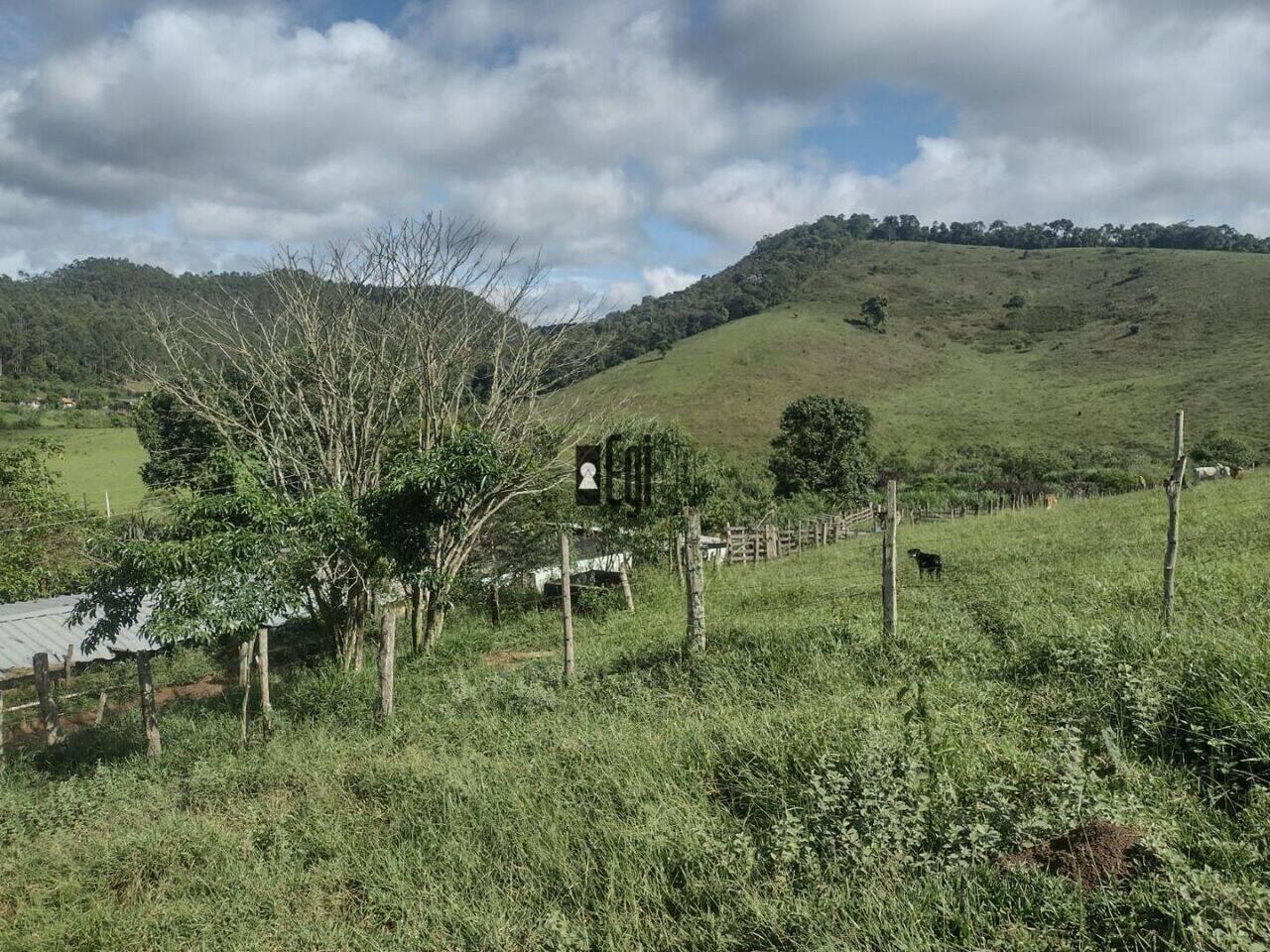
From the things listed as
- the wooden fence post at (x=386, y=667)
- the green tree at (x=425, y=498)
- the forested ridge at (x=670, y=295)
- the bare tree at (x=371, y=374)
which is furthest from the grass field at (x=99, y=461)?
the wooden fence post at (x=386, y=667)

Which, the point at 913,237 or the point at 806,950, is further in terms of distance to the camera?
the point at 913,237

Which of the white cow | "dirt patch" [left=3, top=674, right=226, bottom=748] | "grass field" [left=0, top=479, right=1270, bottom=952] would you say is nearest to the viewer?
"grass field" [left=0, top=479, right=1270, bottom=952]

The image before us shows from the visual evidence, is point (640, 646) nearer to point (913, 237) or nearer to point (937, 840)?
point (937, 840)

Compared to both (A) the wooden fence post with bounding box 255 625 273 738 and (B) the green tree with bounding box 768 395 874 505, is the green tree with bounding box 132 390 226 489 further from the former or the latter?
(B) the green tree with bounding box 768 395 874 505

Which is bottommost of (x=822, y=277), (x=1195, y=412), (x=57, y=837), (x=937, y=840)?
(x=57, y=837)

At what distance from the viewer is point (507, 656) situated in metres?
11.8

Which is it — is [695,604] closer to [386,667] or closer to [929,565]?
[386,667]

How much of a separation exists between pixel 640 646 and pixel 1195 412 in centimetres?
5324

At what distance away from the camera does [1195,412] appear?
4809 cm

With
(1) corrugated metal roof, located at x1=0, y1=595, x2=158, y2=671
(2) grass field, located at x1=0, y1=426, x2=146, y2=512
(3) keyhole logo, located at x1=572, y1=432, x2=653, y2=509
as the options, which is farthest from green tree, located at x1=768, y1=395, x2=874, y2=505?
(2) grass field, located at x1=0, y1=426, x2=146, y2=512

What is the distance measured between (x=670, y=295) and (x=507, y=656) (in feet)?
402

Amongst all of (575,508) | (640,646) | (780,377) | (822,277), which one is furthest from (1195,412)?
(822,277)

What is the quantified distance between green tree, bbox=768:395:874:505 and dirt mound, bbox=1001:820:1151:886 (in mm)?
37832

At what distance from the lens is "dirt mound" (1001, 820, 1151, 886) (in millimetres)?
3176
